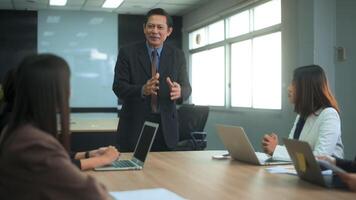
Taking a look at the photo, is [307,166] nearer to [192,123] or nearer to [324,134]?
[324,134]

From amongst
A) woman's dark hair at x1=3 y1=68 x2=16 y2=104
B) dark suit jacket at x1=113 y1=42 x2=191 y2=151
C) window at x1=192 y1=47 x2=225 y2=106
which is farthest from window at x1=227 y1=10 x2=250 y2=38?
woman's dark hair at x1=3 y1=68 x2=16 y2=104

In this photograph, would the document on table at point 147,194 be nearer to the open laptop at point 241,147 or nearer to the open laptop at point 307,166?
the open laptop at point 307,166

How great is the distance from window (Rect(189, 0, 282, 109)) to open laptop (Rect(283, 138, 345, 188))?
13.9 ft

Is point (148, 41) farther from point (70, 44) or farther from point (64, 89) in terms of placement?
point (70, 44)

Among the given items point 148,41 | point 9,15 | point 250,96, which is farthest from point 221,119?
point 148,41

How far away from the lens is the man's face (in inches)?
106

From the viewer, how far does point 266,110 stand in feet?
20.7

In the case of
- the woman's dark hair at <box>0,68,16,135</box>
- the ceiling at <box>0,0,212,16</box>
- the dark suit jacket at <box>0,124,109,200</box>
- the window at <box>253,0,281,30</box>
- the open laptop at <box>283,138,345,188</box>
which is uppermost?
the ceiling at <box>0,0,212,16</box>

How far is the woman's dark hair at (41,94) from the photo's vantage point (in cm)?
105

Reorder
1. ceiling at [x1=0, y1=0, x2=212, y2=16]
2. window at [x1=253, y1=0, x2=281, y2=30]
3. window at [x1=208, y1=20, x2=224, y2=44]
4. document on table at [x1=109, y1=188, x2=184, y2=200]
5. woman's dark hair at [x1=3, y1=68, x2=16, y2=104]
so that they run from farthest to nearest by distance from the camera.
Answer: ceiling at [x1=0, y1=0, x2=212, y2=16] → window at [x1=208, y1=20, x2=224, y2=44] → window at [x1=253, y1=0, x2=281, y2=30] → document on table at [x1=109, y1=188, x2=184, y2=200] → woman's dark hair at [x1=3, y1=68, x2=16, y2=104]

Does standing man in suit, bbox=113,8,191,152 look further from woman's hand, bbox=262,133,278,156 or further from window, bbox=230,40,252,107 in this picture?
window, bbox=230,40,252,107

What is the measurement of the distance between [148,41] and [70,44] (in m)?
6.81

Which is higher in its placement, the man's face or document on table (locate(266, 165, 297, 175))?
the man's face

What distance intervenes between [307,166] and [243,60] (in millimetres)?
5503
